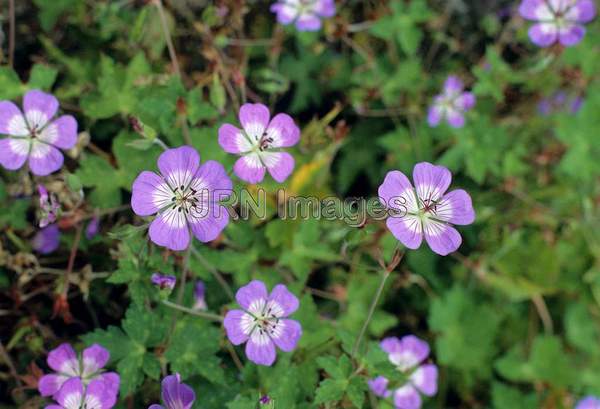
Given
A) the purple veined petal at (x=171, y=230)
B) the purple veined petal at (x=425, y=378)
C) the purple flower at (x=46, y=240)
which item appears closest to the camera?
the purple veined petal at (x=171, y=230)

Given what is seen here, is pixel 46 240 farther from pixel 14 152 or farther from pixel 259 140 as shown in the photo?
pixel 259 140

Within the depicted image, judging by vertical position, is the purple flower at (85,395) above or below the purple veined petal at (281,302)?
below

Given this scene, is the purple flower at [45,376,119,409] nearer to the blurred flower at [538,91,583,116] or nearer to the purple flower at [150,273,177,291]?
the purple flower at [150,273,177,291]

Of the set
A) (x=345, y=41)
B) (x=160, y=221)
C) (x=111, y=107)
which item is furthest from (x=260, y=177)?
(x=345, y=41)

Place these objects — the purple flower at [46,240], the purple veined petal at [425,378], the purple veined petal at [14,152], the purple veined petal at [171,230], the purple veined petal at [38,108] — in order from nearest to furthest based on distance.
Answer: the purple veined petal at [171,230], the purple veined petal at [14,152], the purple veined petal at [38,108], the purple flower at [46,240], the purple veined petal at [425,378]

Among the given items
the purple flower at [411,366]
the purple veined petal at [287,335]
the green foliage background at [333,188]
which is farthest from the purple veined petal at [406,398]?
the purple veined petal at [287,335]

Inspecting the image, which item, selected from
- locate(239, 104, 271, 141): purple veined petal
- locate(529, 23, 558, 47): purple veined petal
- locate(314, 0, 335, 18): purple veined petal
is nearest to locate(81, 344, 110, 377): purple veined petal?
locate(239, 104, 271, 141): purple veined petal

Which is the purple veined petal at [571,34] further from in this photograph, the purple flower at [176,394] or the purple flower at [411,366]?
the purple flower at [176,394]

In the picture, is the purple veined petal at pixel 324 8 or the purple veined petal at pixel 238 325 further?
the purple veined petal at pixel 324 8

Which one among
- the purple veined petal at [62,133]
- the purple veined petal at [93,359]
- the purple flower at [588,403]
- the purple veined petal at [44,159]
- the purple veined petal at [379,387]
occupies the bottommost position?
the purple flower at [588,403]

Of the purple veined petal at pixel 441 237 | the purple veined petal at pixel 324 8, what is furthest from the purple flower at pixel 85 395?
the purple veined petal at pixel 324 8
